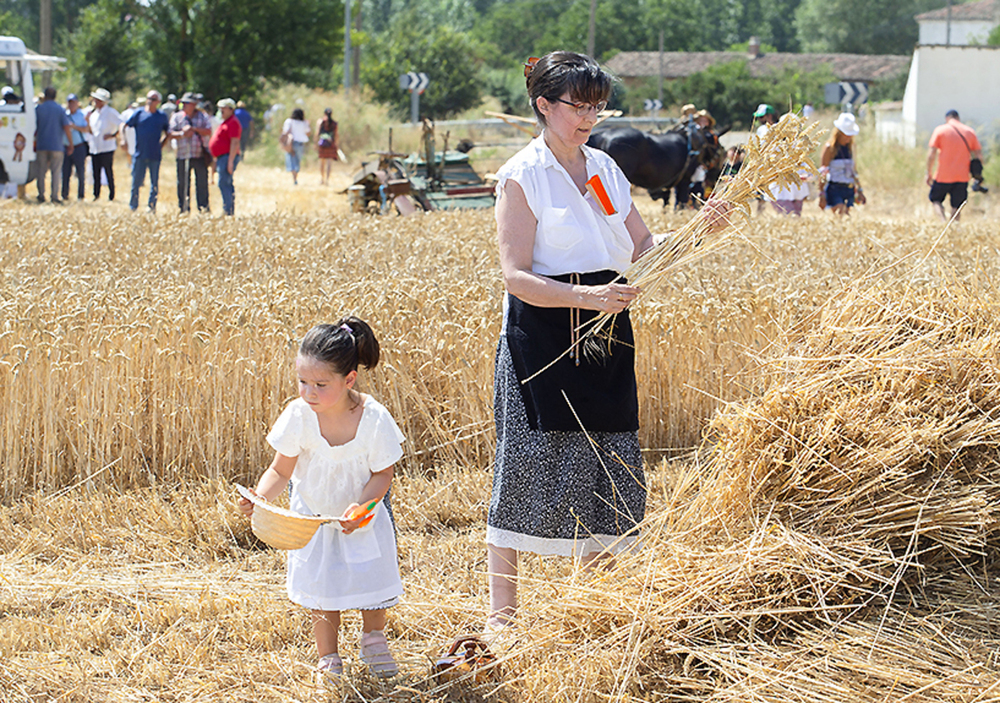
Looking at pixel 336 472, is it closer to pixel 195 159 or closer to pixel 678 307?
pixel 678 307

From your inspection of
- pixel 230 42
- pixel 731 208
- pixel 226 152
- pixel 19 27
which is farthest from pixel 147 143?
pixel 19 27

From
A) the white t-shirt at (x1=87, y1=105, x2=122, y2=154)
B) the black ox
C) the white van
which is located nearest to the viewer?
the black ox

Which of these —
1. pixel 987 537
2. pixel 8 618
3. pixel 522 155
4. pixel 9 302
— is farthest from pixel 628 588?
pixel 9 302

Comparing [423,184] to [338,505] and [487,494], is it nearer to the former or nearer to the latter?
[487,494]

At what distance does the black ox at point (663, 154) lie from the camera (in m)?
11.6

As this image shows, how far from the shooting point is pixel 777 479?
3.04m

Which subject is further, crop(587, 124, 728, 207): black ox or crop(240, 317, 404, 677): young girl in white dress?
crop(587, 124, 728, 207): black ox

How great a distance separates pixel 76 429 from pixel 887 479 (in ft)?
11.0

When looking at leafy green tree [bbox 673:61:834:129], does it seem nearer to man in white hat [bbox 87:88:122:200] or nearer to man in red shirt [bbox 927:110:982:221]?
man in red shirt [bbox 927:110:982:221]

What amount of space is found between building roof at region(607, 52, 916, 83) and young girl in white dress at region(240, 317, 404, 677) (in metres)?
62.9

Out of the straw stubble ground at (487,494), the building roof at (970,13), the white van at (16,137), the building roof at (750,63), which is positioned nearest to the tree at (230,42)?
the white van at (16,137)

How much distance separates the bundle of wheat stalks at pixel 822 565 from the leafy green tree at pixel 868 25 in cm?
8692

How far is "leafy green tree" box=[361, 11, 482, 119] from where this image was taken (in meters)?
44.1

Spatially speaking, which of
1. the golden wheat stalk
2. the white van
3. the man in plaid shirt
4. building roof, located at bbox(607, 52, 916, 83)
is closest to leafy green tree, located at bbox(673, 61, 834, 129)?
building roof, located at bbox(607, 52, 916, 83)
